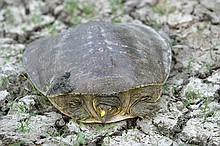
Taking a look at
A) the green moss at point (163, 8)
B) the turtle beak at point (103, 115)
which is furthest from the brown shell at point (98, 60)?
the green moss at point (163, 8)

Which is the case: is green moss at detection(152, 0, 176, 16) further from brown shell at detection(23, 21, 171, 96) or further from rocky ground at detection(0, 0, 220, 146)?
brown shell at detection(23, 21, 171, 96)

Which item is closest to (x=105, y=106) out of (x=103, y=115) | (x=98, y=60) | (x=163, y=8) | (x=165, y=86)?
(x=103, y=115)

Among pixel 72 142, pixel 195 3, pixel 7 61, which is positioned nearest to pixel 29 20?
pixel 7 61

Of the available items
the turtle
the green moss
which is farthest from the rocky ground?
the turtle

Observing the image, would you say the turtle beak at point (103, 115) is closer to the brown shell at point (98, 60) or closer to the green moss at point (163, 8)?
the brown shell at point (98, 60)

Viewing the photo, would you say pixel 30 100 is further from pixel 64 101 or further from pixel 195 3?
pixel 195 3
